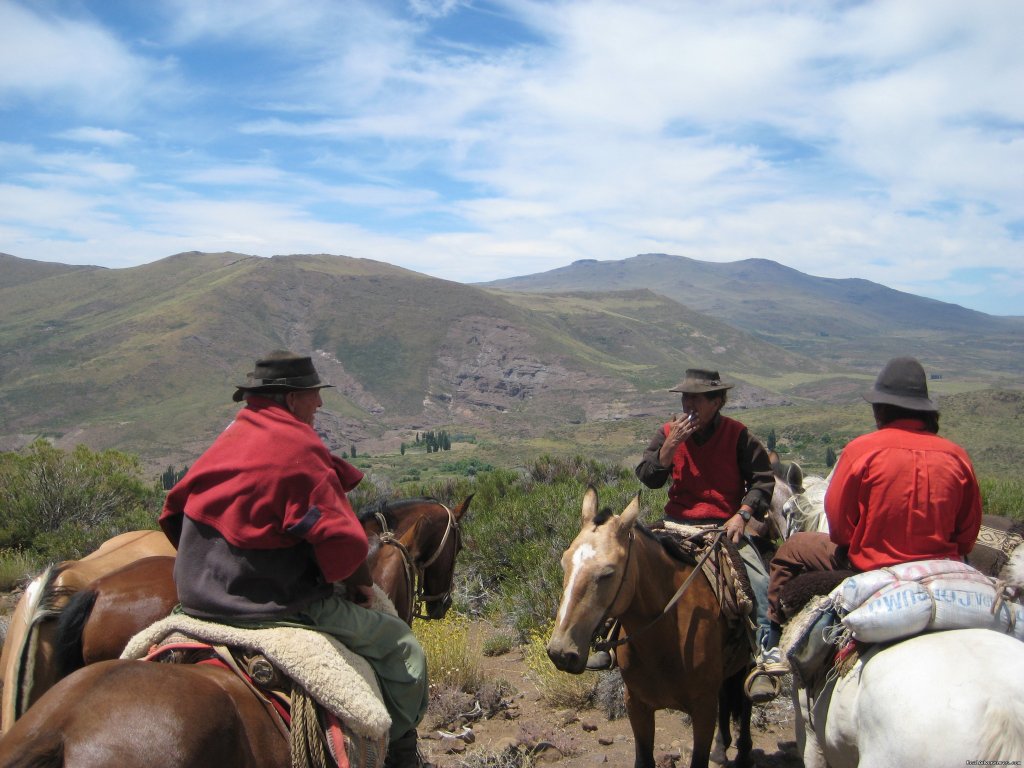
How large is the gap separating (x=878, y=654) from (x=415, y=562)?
353 cm

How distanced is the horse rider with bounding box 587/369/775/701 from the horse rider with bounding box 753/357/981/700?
1265 millimetres

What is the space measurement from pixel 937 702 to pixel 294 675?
253 cm

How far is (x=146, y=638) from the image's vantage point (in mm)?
3275

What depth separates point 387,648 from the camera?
148 inches

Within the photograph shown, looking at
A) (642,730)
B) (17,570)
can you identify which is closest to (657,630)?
(642,730)

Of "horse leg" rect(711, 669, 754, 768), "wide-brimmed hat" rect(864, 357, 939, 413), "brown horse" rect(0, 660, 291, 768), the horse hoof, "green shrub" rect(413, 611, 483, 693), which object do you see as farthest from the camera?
"green shrub" rect(413, 611, 483, 693)

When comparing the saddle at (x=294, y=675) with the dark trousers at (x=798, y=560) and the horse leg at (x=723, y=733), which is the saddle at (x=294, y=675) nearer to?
the dark trousers at (x=798, y=560)

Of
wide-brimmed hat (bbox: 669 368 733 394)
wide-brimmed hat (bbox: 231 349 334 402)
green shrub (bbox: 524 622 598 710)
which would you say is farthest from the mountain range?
wide-brimmed hat (bbox: 231 349 334 402)

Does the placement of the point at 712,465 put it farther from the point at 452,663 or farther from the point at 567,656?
the point at 452,663

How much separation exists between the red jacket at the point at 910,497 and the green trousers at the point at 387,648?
229 cm

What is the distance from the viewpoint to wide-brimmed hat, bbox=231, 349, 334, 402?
11.7 ft

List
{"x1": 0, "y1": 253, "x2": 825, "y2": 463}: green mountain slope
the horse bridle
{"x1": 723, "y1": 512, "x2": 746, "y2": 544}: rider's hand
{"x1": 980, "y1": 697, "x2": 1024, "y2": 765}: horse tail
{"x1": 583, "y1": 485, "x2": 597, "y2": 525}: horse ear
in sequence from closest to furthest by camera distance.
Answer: {"x1": 980, "y1": 697, "x2": 1024, "y2": 765}: horse tail
{"x1": 583, "y1": 485, "x2": 597, "y2": 525}: horse ear
{"x1": 723, "y1": 512, "x2": 746, "y2": 544}: rider's hand
the horse bridle
{"x1": 0, "y1": 253, "x2": 825, "y2": 463}: green mountain slope

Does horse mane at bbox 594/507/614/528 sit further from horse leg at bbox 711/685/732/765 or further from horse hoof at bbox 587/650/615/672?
horse leg at bbox 711/685/732/765

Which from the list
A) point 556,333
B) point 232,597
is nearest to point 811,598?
point 232,597
